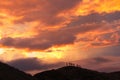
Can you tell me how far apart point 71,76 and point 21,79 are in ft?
158

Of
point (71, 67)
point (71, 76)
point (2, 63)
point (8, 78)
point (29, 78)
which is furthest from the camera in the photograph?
point (71, 67)

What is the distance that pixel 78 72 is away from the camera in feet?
537

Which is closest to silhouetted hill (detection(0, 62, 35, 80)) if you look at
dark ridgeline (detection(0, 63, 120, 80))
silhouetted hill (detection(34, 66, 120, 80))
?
dark ridgeline (detection(0, 63, 120, 80))

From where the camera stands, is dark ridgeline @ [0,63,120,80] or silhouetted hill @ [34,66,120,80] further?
silhouetted hill @ [34,66,120,80]

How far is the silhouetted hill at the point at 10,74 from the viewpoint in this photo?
108688mm

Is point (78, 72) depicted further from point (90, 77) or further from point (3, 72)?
point (3, 72)

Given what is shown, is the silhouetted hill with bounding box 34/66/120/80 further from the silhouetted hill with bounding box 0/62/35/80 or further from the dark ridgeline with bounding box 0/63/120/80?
the silhouetted hill with bounding box 0/62/35/80

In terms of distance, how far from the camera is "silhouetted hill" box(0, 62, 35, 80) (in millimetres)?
108688

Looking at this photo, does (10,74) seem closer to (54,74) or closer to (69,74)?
(54,74)

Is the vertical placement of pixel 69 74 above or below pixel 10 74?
above

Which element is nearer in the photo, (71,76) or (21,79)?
(21,79)

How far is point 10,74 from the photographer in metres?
113

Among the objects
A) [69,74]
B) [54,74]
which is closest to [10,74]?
[54,74]

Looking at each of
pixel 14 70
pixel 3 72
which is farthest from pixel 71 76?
pixel 3 72
